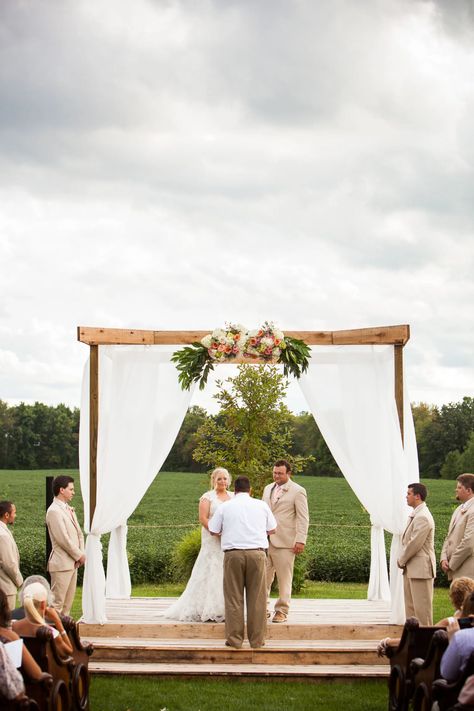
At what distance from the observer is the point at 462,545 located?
711cm

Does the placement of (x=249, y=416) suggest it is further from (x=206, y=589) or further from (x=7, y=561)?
(x=7, y=561)

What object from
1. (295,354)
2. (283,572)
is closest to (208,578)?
(283,572)

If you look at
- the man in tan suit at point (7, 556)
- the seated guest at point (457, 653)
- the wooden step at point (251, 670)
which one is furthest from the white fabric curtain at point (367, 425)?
the seated guest at point (457, 653)

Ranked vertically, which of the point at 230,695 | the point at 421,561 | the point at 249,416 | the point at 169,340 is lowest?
the point at 230,695

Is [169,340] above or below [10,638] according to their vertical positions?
above

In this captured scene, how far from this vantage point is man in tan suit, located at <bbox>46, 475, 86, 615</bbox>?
764cm

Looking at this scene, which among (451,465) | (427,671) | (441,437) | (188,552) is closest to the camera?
(427,671)

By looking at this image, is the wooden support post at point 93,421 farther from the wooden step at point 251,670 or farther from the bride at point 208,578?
the wooden step at point 251,670

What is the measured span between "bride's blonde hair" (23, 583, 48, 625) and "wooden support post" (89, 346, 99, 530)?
299cm

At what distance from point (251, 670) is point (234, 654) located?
31cm

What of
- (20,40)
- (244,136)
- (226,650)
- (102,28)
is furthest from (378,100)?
(226,650)

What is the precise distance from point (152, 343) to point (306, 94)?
21.4 feet

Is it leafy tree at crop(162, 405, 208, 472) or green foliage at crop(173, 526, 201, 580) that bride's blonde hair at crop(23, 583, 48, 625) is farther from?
leafy tree at crop(162, 405, 208, 472)

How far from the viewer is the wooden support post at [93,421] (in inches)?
336
